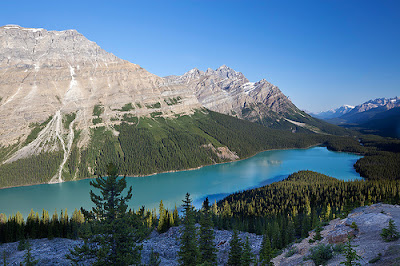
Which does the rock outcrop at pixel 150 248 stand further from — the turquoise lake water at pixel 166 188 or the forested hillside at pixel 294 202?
the turquoise lake water at pixel 166 188

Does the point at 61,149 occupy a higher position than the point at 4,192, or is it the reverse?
the point at 61,149

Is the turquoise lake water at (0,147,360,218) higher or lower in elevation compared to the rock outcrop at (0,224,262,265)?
lower

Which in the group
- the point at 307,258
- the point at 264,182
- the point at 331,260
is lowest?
the point at 264,182

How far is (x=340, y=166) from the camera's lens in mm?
197250

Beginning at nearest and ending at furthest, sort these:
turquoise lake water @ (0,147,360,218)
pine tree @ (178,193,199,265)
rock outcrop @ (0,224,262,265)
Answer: pine tree @ (178,193,199,265), rock outcrop @ (0,224,262,265), turquoise lake water @ (0,147,360,218)

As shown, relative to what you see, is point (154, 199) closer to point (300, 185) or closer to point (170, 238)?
point (170, 238)

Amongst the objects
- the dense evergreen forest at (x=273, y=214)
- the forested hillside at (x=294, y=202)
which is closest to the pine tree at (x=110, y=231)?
the dense evergreen forest at (x=273, y=214)

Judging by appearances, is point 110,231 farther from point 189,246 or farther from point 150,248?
point 150,248

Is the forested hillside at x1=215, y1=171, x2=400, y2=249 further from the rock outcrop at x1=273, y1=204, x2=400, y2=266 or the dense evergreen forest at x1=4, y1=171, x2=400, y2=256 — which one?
the rock outcrop at x1=273, y1=204, x2=400, y2=266

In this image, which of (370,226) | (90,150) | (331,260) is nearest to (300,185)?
(370,226)

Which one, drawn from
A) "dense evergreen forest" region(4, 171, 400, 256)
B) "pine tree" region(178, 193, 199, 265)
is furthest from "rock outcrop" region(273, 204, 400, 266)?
"pine tree" region(178, 193, 199, 265)

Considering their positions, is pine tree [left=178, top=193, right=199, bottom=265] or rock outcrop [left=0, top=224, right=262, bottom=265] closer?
pine tree [left=178, top=193, right=199, bottom=265]

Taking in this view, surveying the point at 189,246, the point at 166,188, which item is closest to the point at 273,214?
the point at 189,246

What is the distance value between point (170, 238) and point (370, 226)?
45.6 m
